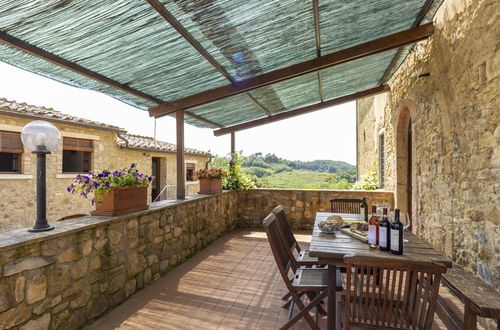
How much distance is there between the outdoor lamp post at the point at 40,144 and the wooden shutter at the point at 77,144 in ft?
20.0

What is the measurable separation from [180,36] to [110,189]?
161cm

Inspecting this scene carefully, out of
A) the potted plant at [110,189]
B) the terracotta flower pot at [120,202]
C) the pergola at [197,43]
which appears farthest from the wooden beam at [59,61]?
the terracotta flower pot at [120,202]

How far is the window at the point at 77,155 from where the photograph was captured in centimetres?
739

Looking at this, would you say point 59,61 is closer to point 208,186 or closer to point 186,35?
point 186,35

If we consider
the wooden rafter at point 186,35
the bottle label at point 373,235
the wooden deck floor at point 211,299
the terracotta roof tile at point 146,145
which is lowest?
the wooden deck floor at point 211,299

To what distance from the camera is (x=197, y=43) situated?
271cm

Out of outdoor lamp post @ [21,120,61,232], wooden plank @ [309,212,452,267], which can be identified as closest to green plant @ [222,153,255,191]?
wooden plank @ [309,212,452,267]

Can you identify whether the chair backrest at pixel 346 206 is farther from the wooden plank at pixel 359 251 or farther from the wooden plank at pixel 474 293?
the wooden plank at pixel 474 293

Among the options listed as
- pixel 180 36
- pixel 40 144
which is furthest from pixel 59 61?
pixel 180 36

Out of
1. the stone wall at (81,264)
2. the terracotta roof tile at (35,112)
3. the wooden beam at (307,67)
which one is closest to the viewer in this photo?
the stone wall at (81,264)

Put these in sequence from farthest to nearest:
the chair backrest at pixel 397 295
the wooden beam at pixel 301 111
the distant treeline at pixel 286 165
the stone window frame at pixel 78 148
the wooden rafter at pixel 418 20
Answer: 1. the distant treeline at pixel 286 165
2. the stone window frame at pixel 78 148
3. the wooden beam at pixel 301 111
4. the wooden rafter at pixel 418 20
5. the chair backrest at pixel 397 295

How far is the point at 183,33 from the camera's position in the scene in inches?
98.1

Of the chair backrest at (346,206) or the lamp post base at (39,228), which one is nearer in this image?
the lamp post base at (39,228)

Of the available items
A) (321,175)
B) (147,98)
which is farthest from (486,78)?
(321,175)
